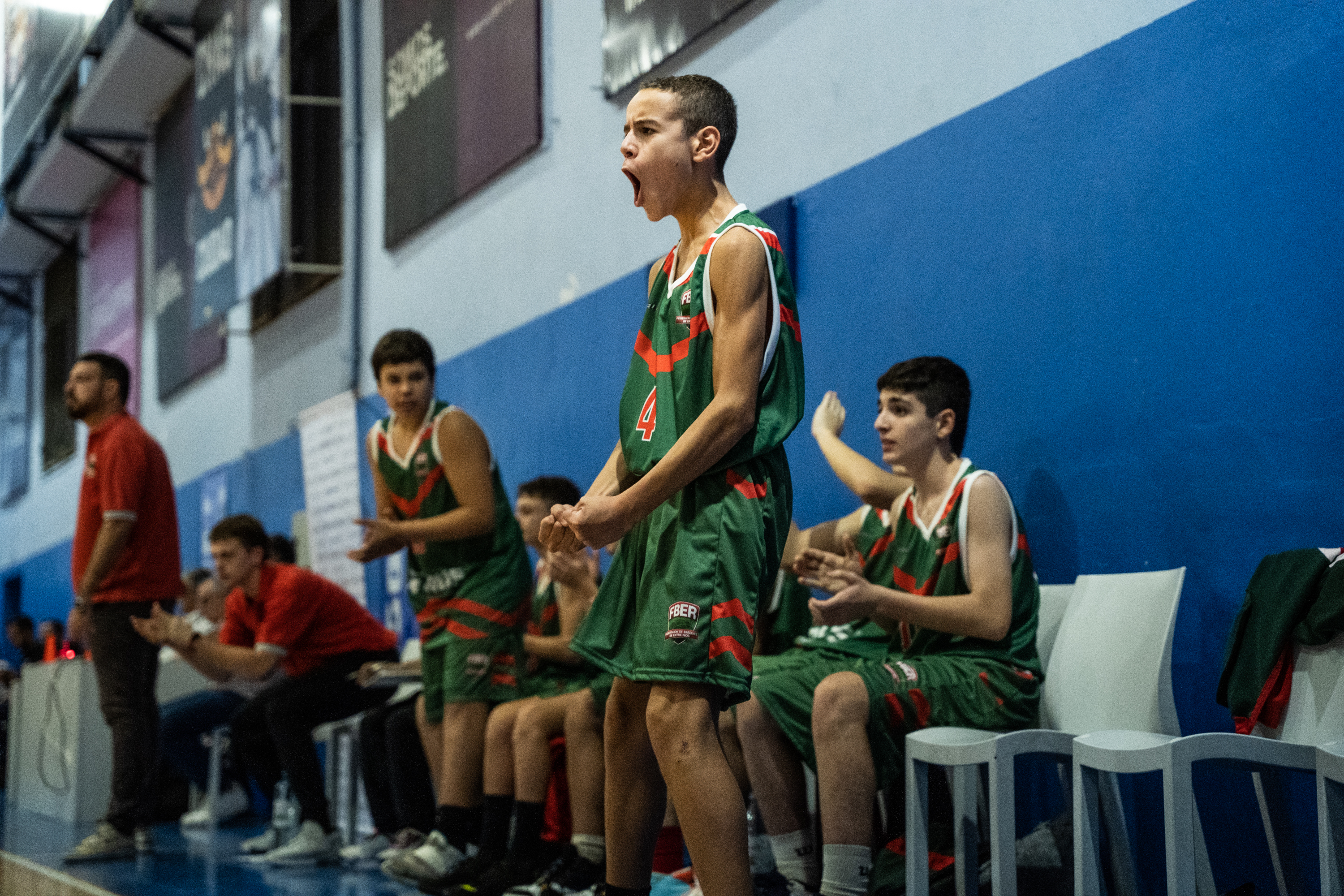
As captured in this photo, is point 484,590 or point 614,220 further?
point 614,220

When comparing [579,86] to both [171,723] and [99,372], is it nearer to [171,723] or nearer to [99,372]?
[99,372]

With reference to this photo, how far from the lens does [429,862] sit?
3.60 m

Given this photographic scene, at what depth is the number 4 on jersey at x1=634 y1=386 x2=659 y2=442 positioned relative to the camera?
2057mm

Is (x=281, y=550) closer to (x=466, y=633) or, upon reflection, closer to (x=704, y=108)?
(x=466, y=633)

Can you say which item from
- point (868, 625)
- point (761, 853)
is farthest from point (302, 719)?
point (868, 625)

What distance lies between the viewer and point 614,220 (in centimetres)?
490

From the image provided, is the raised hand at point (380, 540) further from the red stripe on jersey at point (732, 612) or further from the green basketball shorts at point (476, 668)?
the red stripe on jersey at point (732, 612)

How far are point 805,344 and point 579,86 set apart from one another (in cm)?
178

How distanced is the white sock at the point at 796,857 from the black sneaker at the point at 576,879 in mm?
565

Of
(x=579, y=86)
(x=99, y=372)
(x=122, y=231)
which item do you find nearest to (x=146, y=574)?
(x=99, y=372)

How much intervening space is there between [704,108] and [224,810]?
4864 millimetres

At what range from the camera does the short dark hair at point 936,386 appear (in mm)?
2938

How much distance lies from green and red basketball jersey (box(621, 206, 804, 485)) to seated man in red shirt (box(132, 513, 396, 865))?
9.17 ft

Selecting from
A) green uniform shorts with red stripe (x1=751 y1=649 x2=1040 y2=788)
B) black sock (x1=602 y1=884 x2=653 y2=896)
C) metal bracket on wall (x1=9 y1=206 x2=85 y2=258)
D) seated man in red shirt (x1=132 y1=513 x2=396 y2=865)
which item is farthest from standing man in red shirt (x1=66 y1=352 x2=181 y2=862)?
metal bracket on wall (x1=9 y1=206 x2=85 y2=258)
